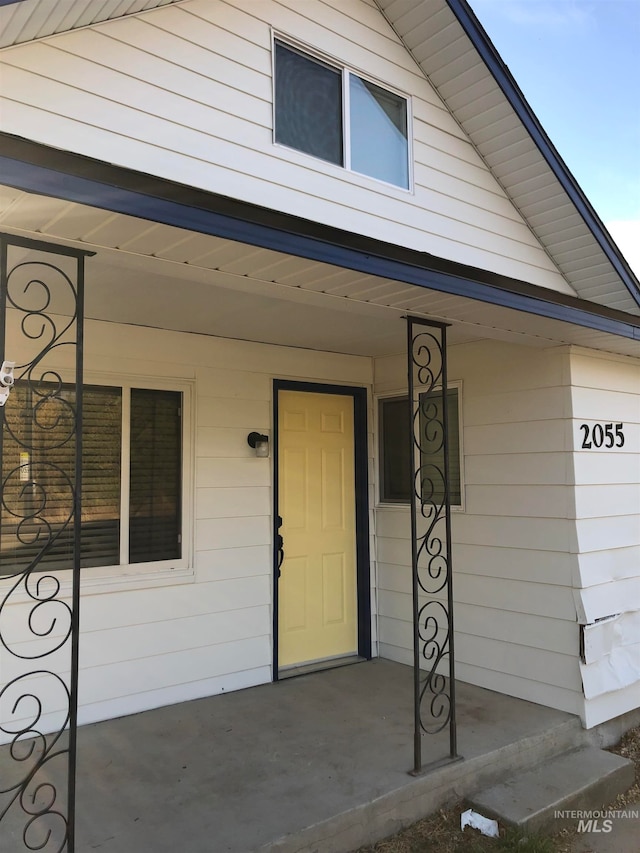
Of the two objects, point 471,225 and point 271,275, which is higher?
point 471,225

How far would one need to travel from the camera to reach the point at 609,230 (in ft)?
14.3

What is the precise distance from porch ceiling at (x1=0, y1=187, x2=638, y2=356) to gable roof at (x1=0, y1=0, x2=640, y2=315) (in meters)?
0.59

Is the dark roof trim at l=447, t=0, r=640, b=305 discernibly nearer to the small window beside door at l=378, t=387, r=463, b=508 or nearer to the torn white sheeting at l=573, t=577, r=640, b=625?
the small window beside door at l=378, t=387, r=463, b=508

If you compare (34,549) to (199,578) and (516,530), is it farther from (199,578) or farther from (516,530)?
(516,530)

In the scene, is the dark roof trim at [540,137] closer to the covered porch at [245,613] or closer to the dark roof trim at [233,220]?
the covered porch at [245,613]

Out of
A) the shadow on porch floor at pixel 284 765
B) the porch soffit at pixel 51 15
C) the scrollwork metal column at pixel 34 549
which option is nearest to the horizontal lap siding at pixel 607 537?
the shadow on porch floor at pixel 284 765

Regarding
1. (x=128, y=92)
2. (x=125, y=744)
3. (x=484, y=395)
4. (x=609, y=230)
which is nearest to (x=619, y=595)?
(x=484, y=395)

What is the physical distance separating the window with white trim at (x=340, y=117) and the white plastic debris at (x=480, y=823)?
11.2 ft

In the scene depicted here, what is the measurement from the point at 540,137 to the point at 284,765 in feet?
13.1

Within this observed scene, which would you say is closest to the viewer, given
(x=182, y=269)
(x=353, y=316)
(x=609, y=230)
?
(x=182, y=269)

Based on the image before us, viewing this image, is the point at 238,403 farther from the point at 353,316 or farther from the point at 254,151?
the point at 254,151

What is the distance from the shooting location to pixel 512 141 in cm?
410

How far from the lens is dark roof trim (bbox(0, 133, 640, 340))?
189 cm

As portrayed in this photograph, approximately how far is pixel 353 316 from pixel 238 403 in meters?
1.13
